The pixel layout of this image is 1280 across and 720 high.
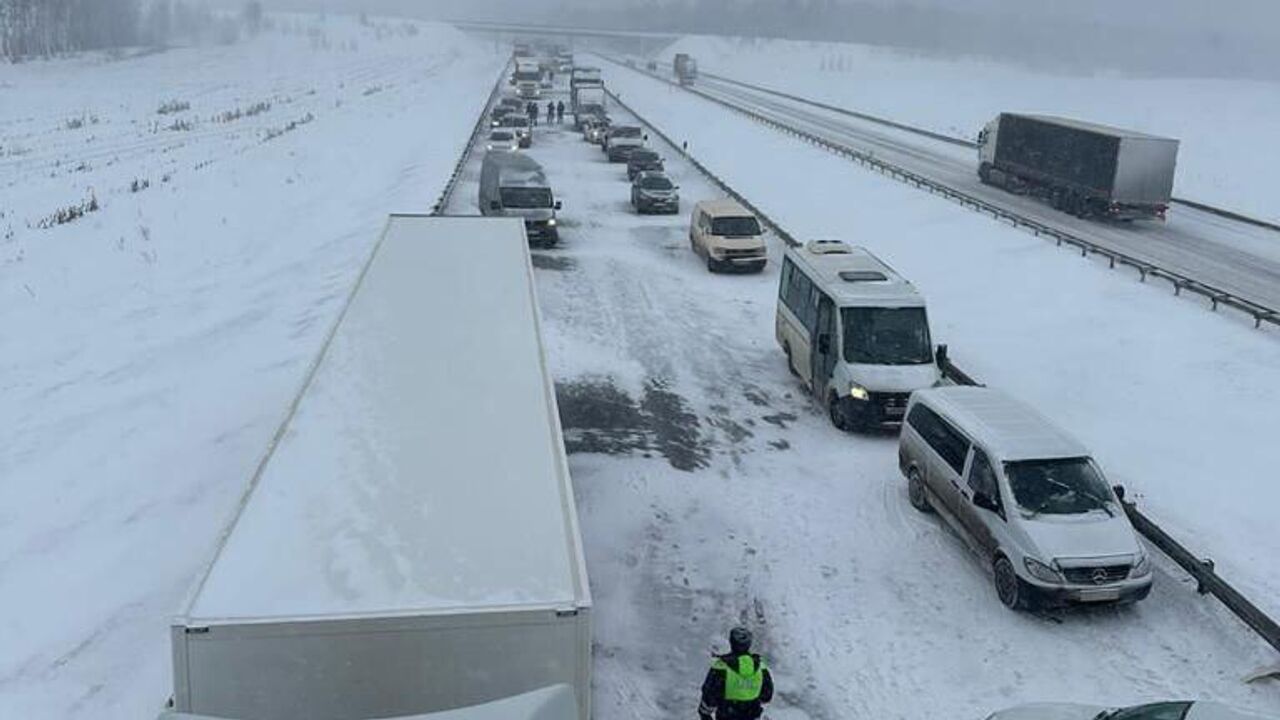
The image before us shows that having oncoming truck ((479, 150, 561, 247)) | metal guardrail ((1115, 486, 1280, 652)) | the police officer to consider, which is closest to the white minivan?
metal guardrail ((1115, 486, 1280, 652))

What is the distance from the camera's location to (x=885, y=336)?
18578mm

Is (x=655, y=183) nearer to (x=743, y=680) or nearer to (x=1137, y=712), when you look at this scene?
(x=743, y=680)

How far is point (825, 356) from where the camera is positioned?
18969 mm

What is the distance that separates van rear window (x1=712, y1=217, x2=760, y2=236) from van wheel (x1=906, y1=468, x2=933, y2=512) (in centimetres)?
1501

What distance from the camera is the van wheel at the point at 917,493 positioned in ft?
50.1

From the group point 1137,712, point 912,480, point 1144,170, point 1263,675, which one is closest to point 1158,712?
point 1137,712

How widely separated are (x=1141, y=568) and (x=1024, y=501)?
1502 mm

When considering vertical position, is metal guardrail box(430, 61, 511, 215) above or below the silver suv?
above

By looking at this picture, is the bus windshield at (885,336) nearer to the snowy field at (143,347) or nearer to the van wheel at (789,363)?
the van wheel at (789,363)

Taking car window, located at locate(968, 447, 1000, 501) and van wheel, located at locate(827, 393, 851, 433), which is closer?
car window, located at locate(968, 447, 1000, 501)

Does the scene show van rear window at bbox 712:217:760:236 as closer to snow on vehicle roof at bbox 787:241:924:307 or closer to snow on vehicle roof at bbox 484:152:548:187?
snow on vehicle roof at bbox 484:152:548:187

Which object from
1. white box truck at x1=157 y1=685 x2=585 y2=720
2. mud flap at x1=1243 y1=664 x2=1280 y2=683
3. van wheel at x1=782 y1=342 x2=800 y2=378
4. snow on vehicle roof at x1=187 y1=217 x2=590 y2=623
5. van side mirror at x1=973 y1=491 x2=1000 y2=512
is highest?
snow on vehicle roof at x1=187 y1=217 x2=590 y2=623

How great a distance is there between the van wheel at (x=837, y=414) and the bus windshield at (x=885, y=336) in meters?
0.76

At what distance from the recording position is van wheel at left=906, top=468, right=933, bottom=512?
15271 millimetres
